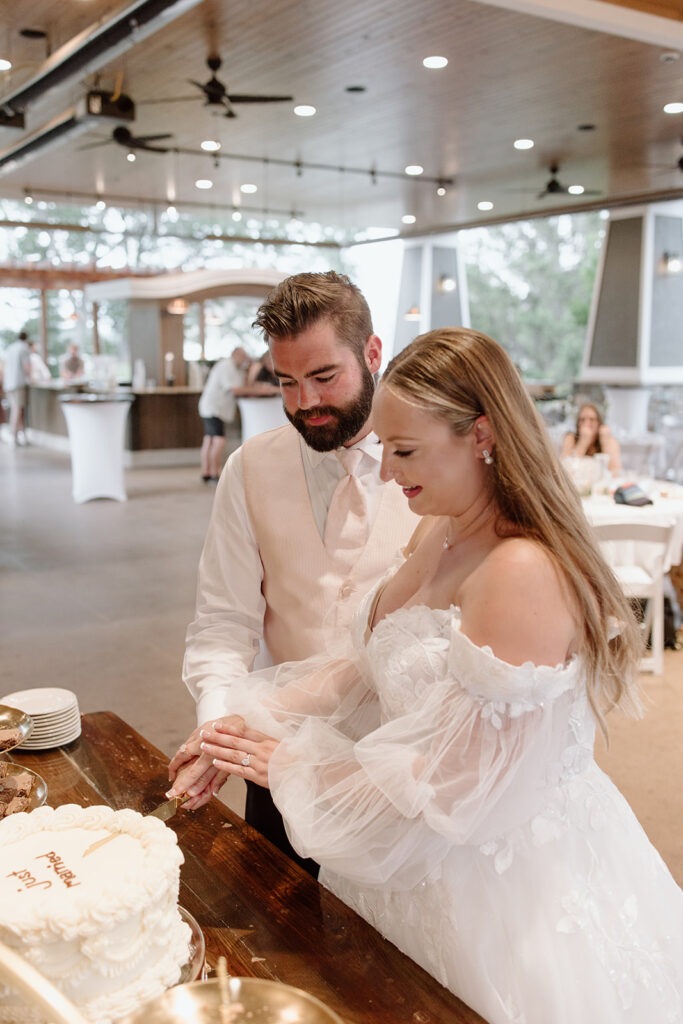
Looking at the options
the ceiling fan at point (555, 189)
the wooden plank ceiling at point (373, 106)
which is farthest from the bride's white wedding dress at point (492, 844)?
the ceiling fan at point (555, 189)

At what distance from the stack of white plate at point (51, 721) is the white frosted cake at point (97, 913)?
0.77m

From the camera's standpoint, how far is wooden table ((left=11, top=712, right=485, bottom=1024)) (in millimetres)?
1206

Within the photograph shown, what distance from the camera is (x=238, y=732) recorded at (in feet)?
5.18

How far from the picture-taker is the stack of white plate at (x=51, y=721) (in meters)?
1.99

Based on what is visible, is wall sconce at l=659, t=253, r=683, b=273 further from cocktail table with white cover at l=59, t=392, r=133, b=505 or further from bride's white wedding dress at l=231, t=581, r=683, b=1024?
bride's white wedding dress at l=231, t=581, r=683, b=1024

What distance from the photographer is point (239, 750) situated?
1538 millimetres

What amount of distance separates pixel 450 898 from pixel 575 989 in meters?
0.21

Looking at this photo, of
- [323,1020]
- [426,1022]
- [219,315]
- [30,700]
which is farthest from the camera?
[219,315]

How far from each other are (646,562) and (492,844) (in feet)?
14.3

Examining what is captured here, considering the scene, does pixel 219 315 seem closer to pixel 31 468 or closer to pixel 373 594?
pixel 31 468

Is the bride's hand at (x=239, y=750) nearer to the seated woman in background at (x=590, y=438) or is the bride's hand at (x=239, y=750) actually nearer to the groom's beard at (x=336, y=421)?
the groom's beard at (x=336, y=421)

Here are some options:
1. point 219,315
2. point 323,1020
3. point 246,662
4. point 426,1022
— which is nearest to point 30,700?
point 246,662

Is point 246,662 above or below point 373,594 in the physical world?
below

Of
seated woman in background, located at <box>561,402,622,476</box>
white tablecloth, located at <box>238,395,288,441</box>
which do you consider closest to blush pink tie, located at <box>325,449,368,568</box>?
seated woman in background, located at <box>561,402,622,476</box>
